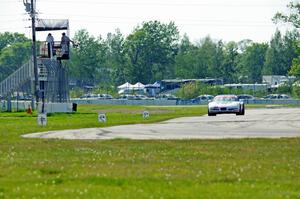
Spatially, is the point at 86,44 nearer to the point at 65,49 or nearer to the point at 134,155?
the point at 65,49

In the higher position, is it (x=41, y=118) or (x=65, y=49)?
(x=65, y=49)

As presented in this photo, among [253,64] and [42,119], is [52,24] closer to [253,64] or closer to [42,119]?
[42,119]

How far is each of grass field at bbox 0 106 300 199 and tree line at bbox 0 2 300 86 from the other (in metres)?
138

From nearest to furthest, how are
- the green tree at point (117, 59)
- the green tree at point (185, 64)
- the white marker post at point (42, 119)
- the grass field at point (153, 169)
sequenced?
the grass field at point (153, 169)
the white marker post at point (42, 119)
the green tree at point (185, 64)
the green tree at point (117, 59)

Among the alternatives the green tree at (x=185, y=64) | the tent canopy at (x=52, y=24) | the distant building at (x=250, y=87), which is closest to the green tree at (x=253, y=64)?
the green tree at (x=185, y=64)

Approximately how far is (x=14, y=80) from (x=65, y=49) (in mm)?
5359

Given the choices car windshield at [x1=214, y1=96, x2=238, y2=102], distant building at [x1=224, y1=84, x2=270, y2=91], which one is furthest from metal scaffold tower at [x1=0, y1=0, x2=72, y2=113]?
distant building at [x1=224, y1=84, x2=270, y2=91]

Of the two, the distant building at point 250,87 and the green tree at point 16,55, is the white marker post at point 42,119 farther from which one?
the green tree at point 16,55

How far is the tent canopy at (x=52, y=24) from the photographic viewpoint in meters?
74.7

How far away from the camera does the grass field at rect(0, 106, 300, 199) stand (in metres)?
12.8

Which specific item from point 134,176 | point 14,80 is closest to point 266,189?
point 134,176

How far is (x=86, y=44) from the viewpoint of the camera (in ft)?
551

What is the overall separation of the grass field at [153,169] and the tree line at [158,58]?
451 feet

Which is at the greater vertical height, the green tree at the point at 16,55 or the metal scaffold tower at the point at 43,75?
the green tree at the point at 16,55
